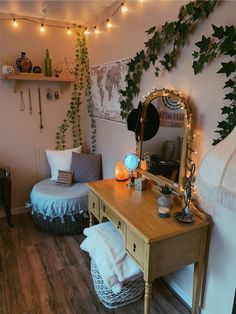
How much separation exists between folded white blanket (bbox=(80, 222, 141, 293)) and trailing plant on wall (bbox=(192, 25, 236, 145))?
3.29 ft

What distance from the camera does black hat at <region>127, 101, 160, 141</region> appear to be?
6.65ft

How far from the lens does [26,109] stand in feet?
10.1

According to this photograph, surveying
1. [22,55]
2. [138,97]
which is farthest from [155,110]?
[22,55]

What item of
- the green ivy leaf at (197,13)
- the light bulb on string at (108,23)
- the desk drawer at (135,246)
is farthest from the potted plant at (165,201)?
the light bulb on string at (108,23)

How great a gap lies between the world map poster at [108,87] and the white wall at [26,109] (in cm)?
48

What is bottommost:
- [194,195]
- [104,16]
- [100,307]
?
[100,307]

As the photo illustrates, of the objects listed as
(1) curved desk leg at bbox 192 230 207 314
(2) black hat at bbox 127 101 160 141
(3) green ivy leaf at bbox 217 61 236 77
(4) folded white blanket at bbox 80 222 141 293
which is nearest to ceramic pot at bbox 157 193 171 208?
(1) curved desk leg at bbox 192 230 207 314

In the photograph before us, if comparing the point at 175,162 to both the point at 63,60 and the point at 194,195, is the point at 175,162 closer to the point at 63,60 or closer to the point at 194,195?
the point at 194,195

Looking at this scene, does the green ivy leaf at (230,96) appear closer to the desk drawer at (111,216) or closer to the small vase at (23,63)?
the desk drawer at (111,216)

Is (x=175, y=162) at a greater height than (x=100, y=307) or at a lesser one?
greater

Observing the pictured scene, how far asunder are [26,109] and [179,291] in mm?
2585

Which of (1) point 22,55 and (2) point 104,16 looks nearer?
(2) point 104,16

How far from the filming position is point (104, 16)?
105 inches

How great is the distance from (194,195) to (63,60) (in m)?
2.41
